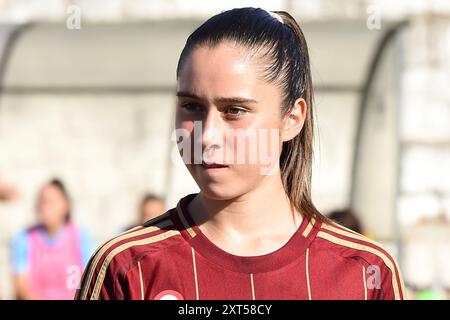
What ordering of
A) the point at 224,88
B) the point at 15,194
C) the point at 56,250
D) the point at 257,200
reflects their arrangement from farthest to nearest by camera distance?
1. the point at 15,194
2. the point at 56,250
3. the point at 257,200
4. the point at 224,88

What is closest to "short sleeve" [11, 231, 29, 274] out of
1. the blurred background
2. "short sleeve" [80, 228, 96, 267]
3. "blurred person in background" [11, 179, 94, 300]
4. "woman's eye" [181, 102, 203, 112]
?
"blurred person in background" [11, 179, 94, 300]

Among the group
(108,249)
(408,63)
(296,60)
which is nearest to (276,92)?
(296,60)

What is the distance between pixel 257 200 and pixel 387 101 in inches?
221

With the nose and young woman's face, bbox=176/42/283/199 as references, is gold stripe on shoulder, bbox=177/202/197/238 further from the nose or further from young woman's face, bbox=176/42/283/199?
the nose

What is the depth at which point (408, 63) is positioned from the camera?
8.08 metres

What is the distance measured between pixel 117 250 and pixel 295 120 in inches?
19.4

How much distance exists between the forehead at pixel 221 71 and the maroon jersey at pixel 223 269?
0.33 metres

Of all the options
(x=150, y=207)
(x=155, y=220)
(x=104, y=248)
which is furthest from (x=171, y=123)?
(x=104, y=248)

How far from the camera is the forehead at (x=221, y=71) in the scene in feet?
7.51

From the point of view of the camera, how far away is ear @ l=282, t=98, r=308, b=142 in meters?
2.46

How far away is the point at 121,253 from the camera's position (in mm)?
2357

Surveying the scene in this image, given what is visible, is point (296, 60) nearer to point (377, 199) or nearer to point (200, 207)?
point (200, 207)

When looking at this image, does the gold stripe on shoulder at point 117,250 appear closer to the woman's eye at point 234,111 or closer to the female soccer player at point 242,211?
the female soccer player at point 242,211

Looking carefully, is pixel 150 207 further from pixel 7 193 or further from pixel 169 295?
pixel 169 295
